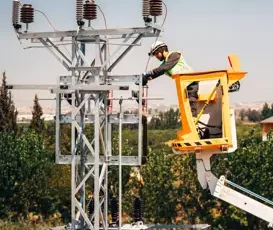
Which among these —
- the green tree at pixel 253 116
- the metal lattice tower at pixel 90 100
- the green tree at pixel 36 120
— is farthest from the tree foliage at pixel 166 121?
the metal lattice tower at pixel 90 100

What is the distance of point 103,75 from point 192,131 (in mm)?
2407

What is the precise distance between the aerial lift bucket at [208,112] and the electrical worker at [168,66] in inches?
4.0

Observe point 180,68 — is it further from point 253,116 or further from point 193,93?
point 253,116

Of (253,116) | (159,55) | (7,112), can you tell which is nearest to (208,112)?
(159,55)

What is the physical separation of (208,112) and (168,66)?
97 cm

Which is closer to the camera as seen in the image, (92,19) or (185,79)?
(185,79)

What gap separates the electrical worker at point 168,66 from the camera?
10.4 metres

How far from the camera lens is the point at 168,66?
11.0 metres

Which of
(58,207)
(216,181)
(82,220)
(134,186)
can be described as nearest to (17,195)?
(58,207)

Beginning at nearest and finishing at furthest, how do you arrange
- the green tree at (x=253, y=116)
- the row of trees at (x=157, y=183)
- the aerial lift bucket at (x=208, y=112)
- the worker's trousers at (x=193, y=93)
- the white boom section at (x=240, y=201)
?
the aerial lift bucket at (x=208, y=112) → the worker's trousers at (x=193, y=93) → the white boom section at (x=240, y=201) → the row of trees at (x=157, y=183) → the green tree at (x=253, y=116)

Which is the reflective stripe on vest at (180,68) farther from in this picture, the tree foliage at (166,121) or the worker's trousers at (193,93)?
the tree foliage at (166,121)

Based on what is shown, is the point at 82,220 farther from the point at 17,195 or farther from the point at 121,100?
the point at 17,195

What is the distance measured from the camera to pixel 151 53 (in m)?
11.3

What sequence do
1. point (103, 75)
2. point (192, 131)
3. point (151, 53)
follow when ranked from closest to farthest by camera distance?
1. point (192, 131)
2. point (151, 53)
3. point (103, 75)
